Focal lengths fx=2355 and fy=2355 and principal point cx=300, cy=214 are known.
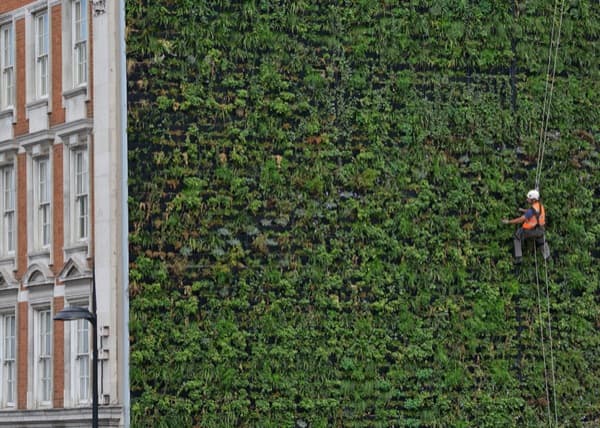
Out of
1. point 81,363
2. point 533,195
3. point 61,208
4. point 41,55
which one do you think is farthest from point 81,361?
point 533,195

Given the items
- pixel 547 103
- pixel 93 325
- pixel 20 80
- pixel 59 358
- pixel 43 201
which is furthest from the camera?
pixel 20 80

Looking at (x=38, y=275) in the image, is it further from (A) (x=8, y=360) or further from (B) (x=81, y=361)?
(B) (x=81, y=361)

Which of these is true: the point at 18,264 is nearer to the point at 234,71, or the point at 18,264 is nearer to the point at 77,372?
the point at 77,372

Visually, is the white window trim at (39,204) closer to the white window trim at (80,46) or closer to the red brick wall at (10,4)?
the white window trim at (80,46)

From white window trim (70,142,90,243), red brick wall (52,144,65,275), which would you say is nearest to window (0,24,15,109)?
red brick wall (52,144,65,275)

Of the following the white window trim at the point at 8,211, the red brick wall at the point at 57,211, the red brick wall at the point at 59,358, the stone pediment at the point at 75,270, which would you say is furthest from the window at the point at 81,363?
the white window trim at the point at 8,211
